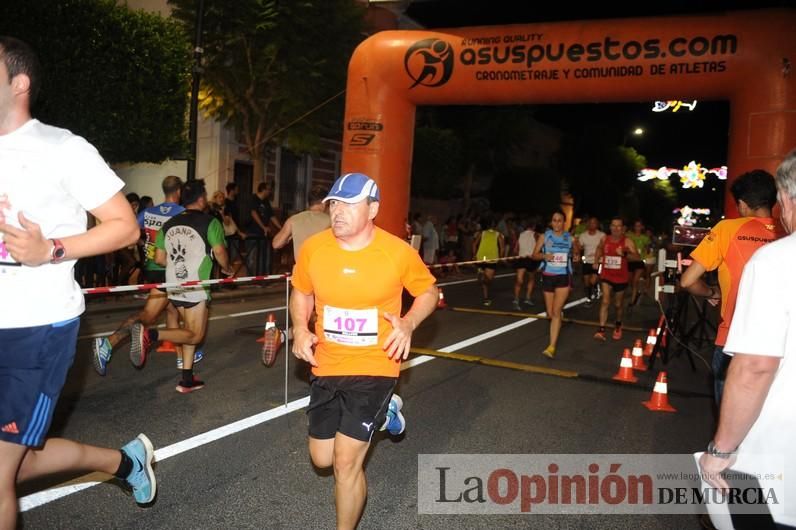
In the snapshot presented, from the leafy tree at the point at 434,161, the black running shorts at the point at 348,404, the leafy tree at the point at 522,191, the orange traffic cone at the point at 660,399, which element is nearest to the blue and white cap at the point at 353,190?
the black running shorts at the point at 348,404

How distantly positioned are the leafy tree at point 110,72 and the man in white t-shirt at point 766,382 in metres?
12.7

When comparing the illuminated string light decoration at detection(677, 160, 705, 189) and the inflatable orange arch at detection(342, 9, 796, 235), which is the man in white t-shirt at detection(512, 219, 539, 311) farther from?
the illuminated string light decoration at detection(677, 160, 705, 189)

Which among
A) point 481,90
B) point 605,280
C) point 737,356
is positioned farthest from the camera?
point 605,280

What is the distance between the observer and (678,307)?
8.86 m

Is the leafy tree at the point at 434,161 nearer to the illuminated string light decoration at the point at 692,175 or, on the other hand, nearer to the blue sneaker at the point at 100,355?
the blue sneaker at the point at 100,355

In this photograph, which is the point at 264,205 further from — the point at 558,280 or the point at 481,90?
the point at 558,280

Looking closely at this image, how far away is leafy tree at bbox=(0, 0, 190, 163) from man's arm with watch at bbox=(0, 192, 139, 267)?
11.0 metres

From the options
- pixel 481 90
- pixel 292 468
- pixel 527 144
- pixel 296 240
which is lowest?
pixel 292 468

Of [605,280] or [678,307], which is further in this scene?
[605,280]

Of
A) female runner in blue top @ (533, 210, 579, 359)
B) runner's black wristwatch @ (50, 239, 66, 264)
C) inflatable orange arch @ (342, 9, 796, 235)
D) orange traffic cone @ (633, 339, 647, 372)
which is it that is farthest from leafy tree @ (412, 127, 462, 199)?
runner's black wristwatch @ (50, 239, 66, 264)

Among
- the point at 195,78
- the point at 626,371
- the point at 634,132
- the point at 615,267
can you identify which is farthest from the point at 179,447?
the point at 634,132

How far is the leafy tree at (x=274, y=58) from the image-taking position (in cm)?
1733

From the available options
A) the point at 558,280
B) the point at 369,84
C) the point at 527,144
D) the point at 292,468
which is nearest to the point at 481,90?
the point at 369,84

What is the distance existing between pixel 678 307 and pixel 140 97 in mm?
11107
